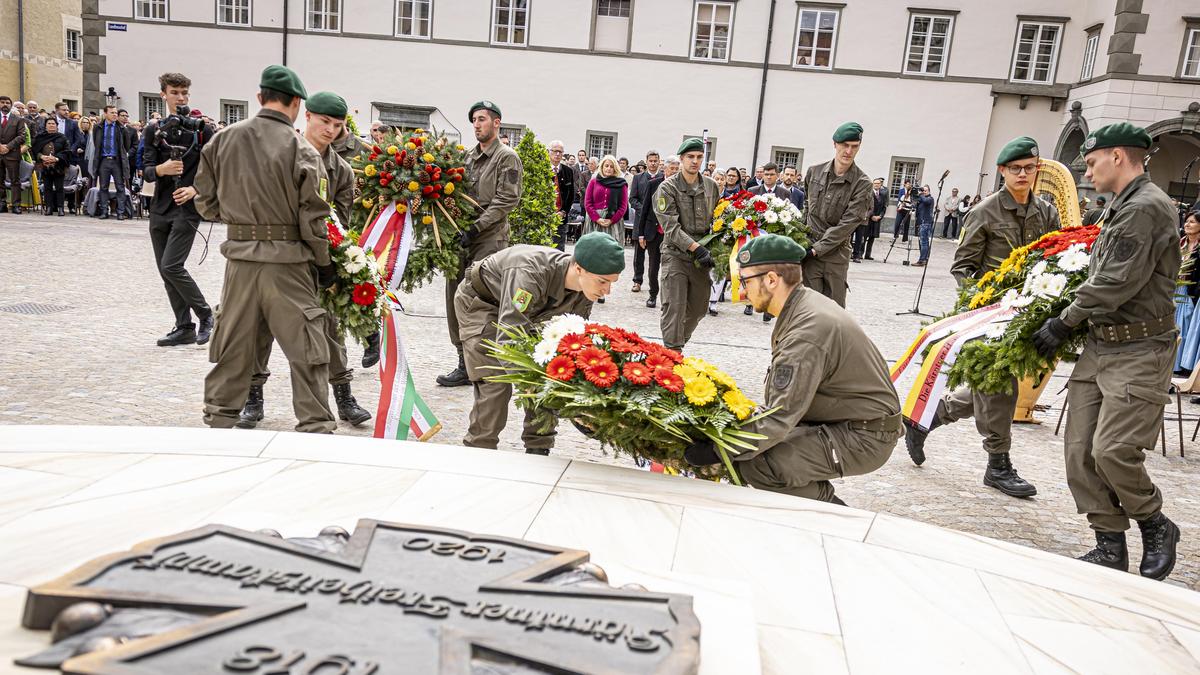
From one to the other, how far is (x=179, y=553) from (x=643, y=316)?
8875mm

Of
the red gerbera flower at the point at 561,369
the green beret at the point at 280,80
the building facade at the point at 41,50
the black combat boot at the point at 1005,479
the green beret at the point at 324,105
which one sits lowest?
the black combat boot at the point at 1005,479

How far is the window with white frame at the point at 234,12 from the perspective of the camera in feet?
92.0

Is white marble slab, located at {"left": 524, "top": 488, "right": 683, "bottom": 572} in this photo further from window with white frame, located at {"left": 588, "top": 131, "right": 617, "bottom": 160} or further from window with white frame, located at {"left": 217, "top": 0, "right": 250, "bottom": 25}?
window with white frame, located at {"left": 217, "top": 0, "right": 250, "bottom": 25}

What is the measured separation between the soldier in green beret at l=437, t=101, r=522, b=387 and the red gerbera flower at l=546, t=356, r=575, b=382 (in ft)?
12.0

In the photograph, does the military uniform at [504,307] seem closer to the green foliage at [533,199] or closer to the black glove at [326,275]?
the black glove at [326,275]

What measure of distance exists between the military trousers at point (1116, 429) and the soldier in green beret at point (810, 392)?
986 millimetres

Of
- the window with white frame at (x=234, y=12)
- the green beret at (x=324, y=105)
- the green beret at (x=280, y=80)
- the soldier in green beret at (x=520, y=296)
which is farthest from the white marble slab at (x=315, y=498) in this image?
the window with white frame at (x=234, y=12)

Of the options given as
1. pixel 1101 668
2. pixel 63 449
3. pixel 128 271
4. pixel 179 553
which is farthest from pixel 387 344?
pixel 128 271

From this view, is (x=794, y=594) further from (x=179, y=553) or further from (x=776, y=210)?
(x=776, y=210)

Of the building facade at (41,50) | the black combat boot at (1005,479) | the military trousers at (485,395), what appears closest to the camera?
the military trousers at (485,395)

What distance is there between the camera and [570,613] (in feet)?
7.10

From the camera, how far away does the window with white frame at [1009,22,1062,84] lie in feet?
90.3

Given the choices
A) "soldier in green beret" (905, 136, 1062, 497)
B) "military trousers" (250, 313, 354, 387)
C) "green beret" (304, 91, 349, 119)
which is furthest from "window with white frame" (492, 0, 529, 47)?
"military trousers" (250, 313, 354, 387)

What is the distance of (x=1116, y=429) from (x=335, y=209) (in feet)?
16.5
